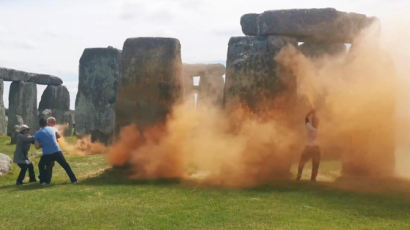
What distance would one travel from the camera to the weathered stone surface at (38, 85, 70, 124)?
27.5 m

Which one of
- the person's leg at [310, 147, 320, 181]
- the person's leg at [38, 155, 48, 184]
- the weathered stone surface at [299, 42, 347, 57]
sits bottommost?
the person's leg at [38, 155, 48, 184]

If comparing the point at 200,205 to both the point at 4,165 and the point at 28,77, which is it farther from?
the point at 28,77

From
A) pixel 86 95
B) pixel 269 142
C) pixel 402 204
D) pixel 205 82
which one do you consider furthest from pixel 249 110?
pixel 205 82

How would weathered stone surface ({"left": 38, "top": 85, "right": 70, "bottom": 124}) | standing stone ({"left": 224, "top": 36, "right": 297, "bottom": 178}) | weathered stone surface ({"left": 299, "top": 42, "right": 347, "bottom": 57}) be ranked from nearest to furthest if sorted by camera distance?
standing stone ({"left": 224, "top": 36, "right": 297, "bottom": 178}) < weathered stone surface ({"left": 299, "top": 42, "right": 347, "bottom": 57}) < weathered stone surface ({"left": 38, "top": 85, "right": 70, "bottom": 124})

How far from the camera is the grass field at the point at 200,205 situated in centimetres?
773

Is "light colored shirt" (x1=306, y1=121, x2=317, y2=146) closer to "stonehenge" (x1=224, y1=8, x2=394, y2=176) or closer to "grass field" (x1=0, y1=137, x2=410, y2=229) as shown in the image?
"grass field" (x1=0, y1=137, x2=410, y2=229)

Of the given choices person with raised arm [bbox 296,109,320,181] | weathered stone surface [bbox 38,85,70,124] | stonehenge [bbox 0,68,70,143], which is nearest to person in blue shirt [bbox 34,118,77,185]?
person with raised arm [bbox 296,109,320,181]

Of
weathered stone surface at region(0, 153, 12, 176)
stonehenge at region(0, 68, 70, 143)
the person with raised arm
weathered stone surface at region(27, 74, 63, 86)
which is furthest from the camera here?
weathered stone surface at region(27, 74, 63, 86)

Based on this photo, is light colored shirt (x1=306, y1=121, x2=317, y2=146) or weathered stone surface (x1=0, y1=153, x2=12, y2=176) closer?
light colored shirt (x1=306, y1=121, x2=317, y2=146)

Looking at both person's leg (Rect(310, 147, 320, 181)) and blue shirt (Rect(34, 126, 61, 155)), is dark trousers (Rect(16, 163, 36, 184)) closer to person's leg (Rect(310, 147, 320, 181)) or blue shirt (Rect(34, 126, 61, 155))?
blue shirt (Rect(34, 126, 61, 155))

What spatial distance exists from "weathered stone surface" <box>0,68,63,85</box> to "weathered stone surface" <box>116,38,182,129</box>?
14347 millimetres

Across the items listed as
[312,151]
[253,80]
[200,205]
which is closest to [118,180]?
[200,205]

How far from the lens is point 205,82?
26562 mm

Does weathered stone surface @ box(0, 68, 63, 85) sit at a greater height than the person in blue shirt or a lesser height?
greater
